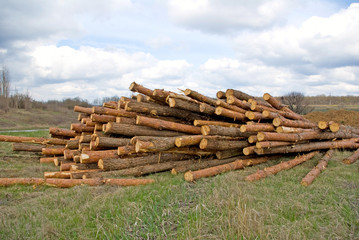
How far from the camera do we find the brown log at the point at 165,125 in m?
7.29

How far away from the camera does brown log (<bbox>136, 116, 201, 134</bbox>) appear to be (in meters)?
7.29

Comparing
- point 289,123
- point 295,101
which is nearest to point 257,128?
point 289,123

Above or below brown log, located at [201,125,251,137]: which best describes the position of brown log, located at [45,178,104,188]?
below

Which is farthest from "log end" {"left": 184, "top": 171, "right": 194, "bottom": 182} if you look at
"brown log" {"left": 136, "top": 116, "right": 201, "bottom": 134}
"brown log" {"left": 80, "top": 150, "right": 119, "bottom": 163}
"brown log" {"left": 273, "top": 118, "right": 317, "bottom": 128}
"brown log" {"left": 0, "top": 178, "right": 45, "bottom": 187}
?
"brown log" {"left": 273, "top": 118, "right": 317, "bottom": 128}

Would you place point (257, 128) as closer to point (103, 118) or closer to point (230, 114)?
point (230, 114)

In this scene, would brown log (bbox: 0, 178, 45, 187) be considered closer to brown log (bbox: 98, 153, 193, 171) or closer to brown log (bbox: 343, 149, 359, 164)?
brown log (bbox: 98, 153, 193, 171)

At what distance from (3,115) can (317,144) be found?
118ft

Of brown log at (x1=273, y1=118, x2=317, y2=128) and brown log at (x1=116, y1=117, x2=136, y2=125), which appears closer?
brown log at (x1=116, y1=117, x2=136, y2=125)

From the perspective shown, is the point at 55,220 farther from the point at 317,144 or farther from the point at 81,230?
the point at 317,144

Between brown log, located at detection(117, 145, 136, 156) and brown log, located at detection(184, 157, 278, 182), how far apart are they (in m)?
1.50

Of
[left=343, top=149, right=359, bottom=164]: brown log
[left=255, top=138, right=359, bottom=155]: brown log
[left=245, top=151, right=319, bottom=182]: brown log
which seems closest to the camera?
[left=245, top=151, right=319, bottom=182]: brown log

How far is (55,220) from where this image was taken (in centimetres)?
401

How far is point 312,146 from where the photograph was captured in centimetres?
838

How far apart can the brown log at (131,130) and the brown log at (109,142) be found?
19 centimetres
